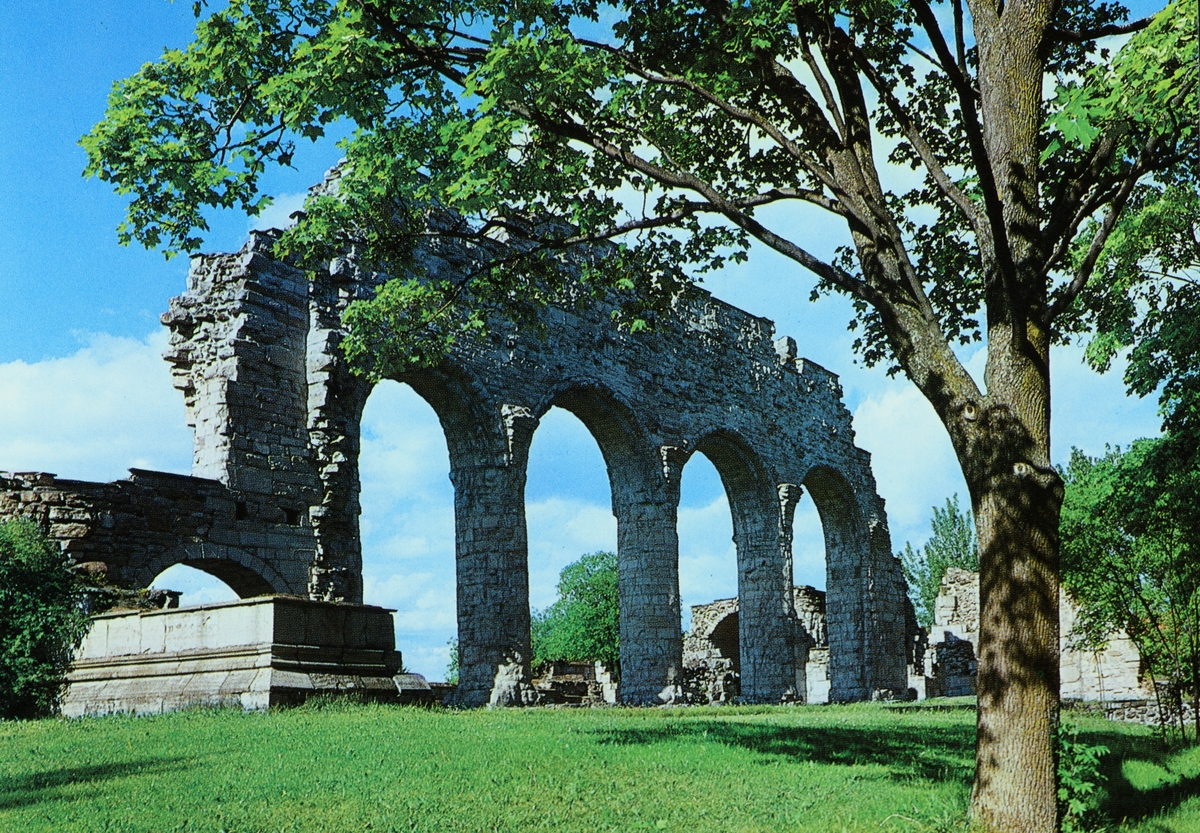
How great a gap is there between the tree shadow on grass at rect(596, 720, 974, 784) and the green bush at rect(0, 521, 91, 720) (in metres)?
5.73

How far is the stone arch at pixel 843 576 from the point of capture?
25297 millimetres

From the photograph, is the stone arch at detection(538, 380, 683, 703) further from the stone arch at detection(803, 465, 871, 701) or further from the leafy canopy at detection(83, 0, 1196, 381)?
the leafy canopy at detection(83, 0, 1196, 381)

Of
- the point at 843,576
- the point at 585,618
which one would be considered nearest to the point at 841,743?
the point at 843,576

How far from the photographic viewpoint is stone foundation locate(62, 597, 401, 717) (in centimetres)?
923

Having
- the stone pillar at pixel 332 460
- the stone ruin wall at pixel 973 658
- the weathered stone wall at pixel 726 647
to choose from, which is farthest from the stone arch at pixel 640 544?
the stone ruin wall at pixel 973 658

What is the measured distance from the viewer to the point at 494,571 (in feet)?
56.0

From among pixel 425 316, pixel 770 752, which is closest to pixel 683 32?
pixel 425 316

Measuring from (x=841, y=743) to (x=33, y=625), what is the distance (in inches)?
305

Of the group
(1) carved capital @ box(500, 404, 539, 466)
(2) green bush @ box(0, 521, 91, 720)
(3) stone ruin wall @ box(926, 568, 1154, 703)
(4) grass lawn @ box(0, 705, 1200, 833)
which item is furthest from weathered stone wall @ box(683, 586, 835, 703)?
(4) grass lawn @ box(0, 705, 1200, 833)

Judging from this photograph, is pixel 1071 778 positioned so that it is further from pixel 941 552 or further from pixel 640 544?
pixel 941 552

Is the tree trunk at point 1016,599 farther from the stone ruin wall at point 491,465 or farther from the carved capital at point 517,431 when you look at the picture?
the carved capital at point 517,431

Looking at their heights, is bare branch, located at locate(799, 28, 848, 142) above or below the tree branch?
above

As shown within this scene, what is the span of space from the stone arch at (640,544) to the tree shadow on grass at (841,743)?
9505 millimetres

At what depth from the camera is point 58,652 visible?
1074 centimetres
